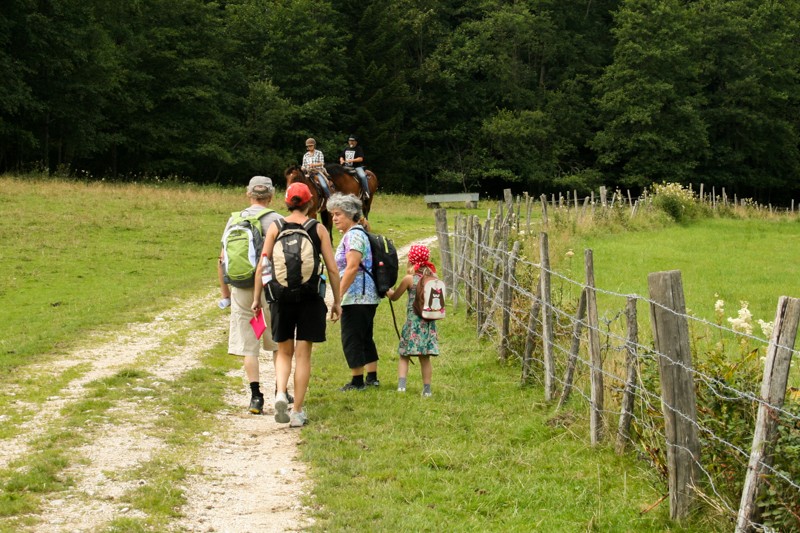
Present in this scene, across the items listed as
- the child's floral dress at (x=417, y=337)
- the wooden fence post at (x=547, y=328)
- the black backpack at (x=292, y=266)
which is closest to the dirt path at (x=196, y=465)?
the black backpack at (x=292, y=266)

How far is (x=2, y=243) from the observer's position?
66.1ft

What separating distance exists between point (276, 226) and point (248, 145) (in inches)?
1894

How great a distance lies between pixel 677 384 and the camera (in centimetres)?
555

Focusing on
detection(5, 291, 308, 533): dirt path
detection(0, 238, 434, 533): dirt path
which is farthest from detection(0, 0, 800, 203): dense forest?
detection(5, 291, 308, 533): dirt path

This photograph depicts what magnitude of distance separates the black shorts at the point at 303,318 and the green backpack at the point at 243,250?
1.63ft

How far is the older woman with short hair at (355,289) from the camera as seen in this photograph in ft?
28.3

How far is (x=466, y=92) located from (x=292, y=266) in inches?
2229

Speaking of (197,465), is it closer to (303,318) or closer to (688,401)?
(303,318)

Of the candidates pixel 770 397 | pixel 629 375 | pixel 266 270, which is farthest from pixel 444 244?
pixel 770 397

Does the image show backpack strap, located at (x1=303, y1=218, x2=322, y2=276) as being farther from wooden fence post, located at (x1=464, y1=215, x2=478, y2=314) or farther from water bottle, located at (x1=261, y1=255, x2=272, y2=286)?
wooden fence post, located at (x1=464, y1=215, x2=478, y2=314)

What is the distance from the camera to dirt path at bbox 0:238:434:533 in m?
5.72

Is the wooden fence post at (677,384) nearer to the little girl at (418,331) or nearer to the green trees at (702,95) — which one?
the little girl at (418,331)

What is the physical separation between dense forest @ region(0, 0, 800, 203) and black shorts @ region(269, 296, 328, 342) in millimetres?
42284

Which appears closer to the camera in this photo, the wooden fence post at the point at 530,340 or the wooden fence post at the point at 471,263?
the wooden fence post at the point at 530,340
